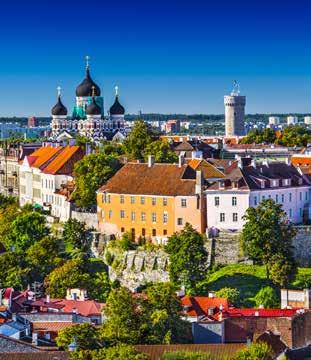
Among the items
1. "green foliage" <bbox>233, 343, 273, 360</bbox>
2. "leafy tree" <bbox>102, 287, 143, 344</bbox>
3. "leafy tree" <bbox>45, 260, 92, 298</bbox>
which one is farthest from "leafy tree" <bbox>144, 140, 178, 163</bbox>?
"green foliage" <bbox>233, 343, 273, 360</bbox>

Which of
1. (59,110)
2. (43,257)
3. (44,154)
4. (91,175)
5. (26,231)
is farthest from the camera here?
(59,110)

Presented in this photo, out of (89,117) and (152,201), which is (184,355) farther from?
(89,117)

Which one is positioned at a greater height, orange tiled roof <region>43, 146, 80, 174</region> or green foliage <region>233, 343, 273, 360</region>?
orange tiled roof <region>43, 146, 80, 174</region>

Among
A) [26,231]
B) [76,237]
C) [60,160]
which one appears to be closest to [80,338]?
[76,237]

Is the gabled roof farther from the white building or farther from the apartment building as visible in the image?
the apartment building

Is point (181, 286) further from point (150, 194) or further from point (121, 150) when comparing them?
point (121, 150)

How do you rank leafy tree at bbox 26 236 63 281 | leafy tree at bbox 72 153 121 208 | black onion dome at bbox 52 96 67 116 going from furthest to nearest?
black onion dome at bbox 52 96 67 116 < leafy tree at bbox 72 153 121 208 < leafy tree at bbox 26 236 63 281
